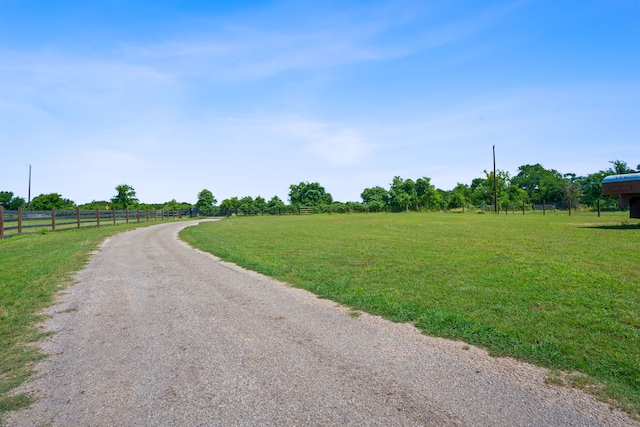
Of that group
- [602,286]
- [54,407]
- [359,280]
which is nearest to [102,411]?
[54,407]

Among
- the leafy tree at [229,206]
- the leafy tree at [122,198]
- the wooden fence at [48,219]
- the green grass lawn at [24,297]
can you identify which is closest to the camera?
the green grass lawn at [24,297]

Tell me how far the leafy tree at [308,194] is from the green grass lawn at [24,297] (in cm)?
7925

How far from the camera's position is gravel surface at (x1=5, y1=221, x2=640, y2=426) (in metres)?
2.99

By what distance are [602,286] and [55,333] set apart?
8.69 metres

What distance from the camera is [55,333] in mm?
5012

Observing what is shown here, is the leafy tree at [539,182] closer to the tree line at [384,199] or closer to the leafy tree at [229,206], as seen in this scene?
the tree line at [384,199]

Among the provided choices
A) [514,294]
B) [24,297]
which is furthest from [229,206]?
[514,294]

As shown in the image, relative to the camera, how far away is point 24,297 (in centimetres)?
688

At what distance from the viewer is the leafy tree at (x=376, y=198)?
73750mm

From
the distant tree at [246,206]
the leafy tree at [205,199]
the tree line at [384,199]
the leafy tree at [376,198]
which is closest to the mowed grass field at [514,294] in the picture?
the tree line at [384,199]

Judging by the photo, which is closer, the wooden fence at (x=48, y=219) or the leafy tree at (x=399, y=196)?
the wooden fence at (x=48, y=219)

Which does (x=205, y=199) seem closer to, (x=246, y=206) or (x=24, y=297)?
(x=246, y=206)

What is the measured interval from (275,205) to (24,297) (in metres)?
63.6

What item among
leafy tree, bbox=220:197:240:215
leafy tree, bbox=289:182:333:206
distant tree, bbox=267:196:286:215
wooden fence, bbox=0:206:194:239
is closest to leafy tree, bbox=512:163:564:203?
leafy tree, bbox=289:182:333:206
